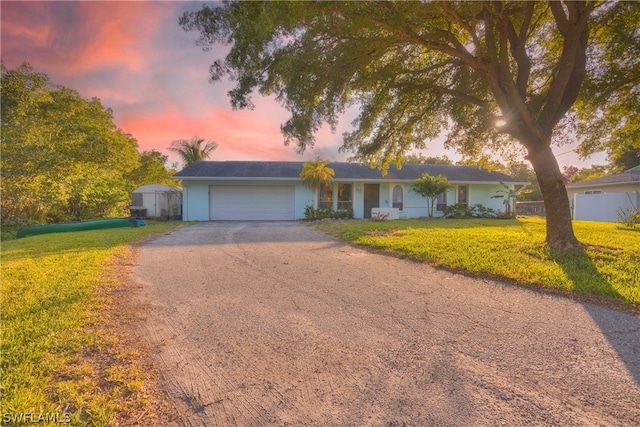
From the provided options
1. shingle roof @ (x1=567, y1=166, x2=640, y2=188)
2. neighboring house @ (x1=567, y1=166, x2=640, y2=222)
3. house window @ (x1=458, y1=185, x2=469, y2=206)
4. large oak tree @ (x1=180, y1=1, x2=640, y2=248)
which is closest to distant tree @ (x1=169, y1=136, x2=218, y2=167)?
large oak tree @ (x1=180, y1=1, x2=640, y2=248)

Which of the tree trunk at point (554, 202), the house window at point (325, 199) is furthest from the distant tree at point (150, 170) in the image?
the tree trunk at point (554, 202)

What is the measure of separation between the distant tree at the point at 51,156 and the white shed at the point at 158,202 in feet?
5.24

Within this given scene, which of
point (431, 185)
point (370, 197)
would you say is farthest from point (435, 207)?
point (370, 197)

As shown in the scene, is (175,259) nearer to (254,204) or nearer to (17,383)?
(17,383)

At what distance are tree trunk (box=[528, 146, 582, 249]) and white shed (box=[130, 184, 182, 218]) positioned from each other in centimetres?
1706

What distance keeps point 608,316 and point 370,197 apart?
1513 cm

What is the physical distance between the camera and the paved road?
1732 millimetres

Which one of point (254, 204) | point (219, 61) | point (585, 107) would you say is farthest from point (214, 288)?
point (254, 204)

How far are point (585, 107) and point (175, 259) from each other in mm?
11350

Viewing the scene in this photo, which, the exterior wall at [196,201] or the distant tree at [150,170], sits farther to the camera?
the distant tree at [150,170]

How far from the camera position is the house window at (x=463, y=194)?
1861cm

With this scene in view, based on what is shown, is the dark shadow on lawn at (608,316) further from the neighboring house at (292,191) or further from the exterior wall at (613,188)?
the exterior wall at (613,188)

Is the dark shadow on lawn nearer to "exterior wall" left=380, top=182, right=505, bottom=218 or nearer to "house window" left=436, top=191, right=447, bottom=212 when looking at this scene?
"exterior wall" left=380, top=182, right=505, bottom=218

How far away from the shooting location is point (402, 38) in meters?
6.02
